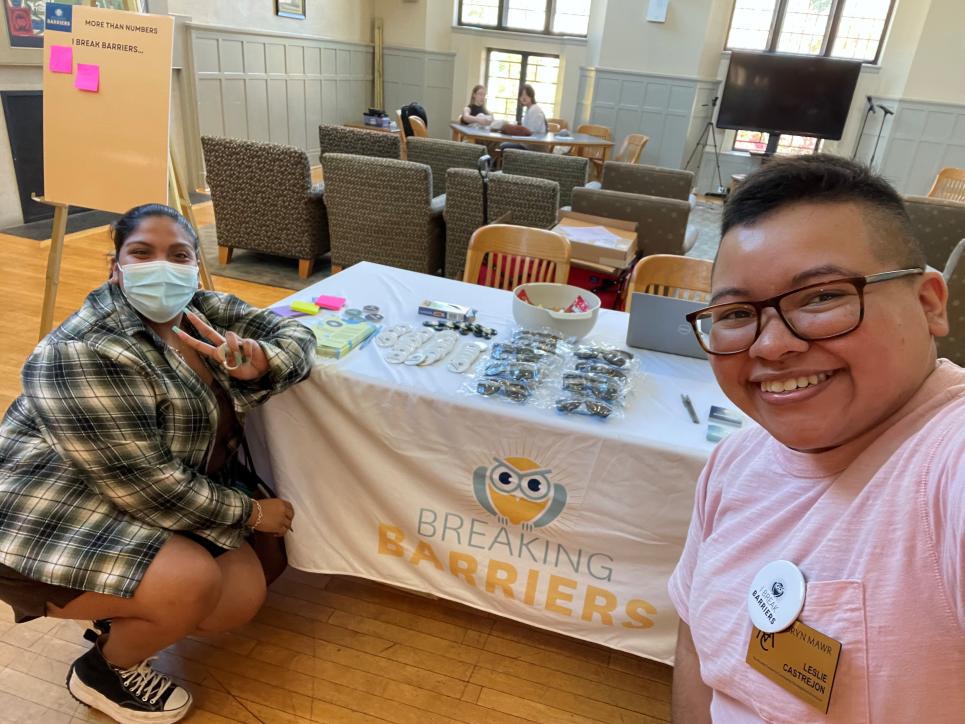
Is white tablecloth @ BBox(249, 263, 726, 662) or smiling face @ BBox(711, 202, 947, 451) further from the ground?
smiling face @ BBox(711, 202, 947, 451)

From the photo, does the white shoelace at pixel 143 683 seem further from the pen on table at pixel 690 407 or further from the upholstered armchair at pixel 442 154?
the upholstered armchair at pixel 442 154

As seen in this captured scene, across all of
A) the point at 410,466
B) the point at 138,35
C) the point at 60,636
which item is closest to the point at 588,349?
the point at 410,466

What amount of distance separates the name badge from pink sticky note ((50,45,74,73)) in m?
3.05

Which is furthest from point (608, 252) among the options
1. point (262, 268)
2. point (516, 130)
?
point (516, 130)

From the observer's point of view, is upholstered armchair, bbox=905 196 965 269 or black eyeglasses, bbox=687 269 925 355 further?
upholstered armchair, bbox=905 196 965 269

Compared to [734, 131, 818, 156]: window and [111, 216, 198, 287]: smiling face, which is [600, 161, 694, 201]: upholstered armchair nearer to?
[111, 216, 198, 287]: smiling face

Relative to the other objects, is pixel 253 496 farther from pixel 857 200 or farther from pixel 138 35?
pixel 138 35

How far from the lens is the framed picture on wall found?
6949 millimetres

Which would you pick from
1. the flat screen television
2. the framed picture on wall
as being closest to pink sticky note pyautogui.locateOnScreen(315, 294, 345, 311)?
the framed picture on wall

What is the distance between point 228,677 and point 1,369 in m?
2.03

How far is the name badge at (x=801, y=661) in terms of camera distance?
61 centimetres

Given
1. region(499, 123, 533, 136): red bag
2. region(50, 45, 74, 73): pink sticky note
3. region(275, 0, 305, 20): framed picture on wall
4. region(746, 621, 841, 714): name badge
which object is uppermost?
region(275, 0, 305, 20): framed picture on wall

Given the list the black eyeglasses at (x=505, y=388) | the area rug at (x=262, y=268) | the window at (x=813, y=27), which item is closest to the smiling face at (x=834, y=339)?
the black eyeglasses at (x=505, y=388)

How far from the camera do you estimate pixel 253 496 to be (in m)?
1.54
